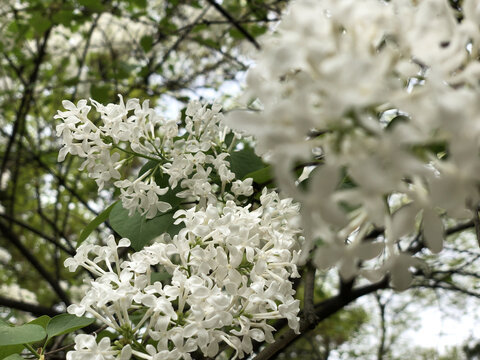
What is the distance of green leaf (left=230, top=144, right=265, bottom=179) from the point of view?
1.31m

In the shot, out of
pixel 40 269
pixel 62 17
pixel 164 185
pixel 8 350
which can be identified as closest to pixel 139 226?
pixel 164 185

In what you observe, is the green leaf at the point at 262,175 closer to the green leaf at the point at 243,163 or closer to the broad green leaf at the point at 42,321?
the green leaf at the point at 243,163

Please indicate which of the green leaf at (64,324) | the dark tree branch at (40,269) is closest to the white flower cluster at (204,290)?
the green leaf at (64,324)

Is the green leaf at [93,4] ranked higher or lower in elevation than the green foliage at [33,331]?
higher

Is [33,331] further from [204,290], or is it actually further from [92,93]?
[92,93]

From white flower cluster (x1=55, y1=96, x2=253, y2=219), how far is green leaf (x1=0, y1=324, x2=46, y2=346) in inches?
12.2

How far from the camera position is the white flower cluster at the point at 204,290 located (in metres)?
0.87

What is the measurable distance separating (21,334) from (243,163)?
66 cm

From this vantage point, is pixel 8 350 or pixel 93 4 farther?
pixel 93 4

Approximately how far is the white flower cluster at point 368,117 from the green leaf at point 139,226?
0.69 metres

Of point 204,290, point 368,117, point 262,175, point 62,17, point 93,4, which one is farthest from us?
point 62,17

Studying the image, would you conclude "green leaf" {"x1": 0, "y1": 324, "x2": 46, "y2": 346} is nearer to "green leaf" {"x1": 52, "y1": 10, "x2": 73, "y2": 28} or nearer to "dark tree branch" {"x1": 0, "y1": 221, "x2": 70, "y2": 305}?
"dark tree branch" {"x1": 0, "y1": 221, "x2": 70, "y2": 305}

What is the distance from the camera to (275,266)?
3.25 feet

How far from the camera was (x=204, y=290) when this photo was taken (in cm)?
86
